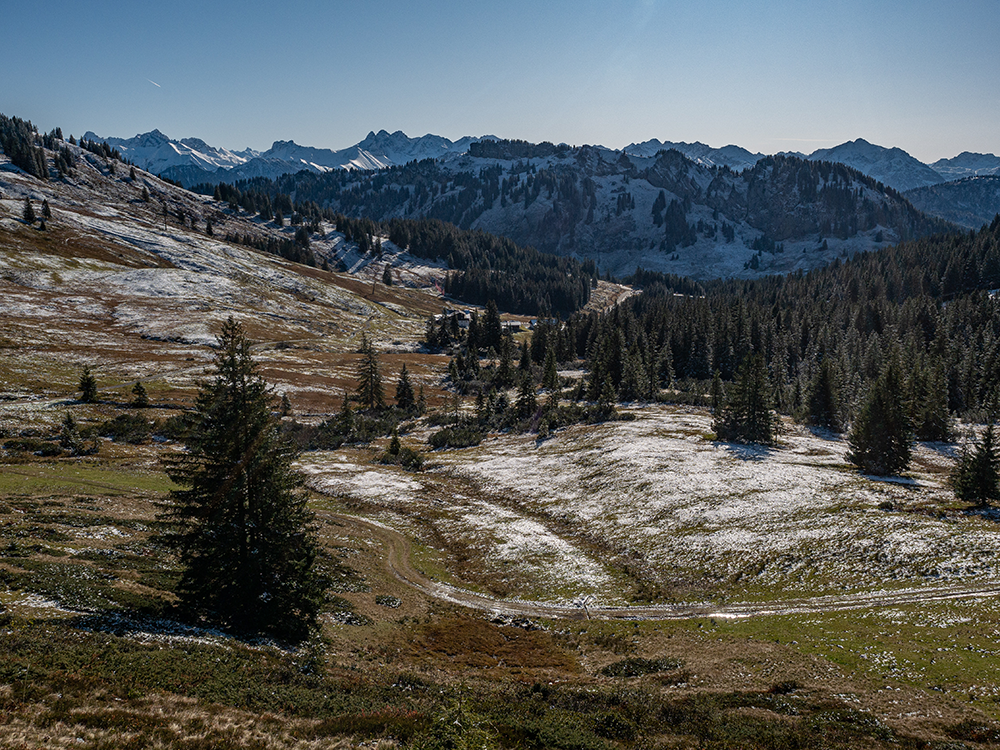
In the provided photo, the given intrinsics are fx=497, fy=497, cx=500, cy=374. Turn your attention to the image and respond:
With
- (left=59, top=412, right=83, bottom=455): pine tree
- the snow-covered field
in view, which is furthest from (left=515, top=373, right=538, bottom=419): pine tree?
(left=59, top=412, right=83, bottom=455): pine tree

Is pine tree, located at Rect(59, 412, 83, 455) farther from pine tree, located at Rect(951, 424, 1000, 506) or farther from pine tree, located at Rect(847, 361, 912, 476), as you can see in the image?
pine tree, located at Rect(847, 361, 912, 476)

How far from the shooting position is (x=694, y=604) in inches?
1421

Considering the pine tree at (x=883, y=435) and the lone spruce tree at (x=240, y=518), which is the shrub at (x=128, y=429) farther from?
the pine tree at (x=883, y=435)

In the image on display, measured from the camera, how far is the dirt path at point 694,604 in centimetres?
3225

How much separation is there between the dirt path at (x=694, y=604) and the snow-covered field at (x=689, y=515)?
1446 millimetres

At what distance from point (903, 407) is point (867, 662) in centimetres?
5428

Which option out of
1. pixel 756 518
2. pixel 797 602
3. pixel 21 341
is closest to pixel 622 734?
pixel 797 602

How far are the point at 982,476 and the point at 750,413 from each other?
35.4 m

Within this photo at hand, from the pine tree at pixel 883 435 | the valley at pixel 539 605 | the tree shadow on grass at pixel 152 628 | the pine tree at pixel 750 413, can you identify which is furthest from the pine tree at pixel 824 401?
the tree shadow on grass at pixel 152 628

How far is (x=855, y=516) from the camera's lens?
4628 centimetres

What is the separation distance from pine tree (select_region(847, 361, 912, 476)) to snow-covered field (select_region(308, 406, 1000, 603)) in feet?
11.0

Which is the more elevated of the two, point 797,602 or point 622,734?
point 622,734

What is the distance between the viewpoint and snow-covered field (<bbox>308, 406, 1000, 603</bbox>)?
38312mm

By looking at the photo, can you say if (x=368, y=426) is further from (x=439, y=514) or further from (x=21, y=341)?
(x=21, y=341)
